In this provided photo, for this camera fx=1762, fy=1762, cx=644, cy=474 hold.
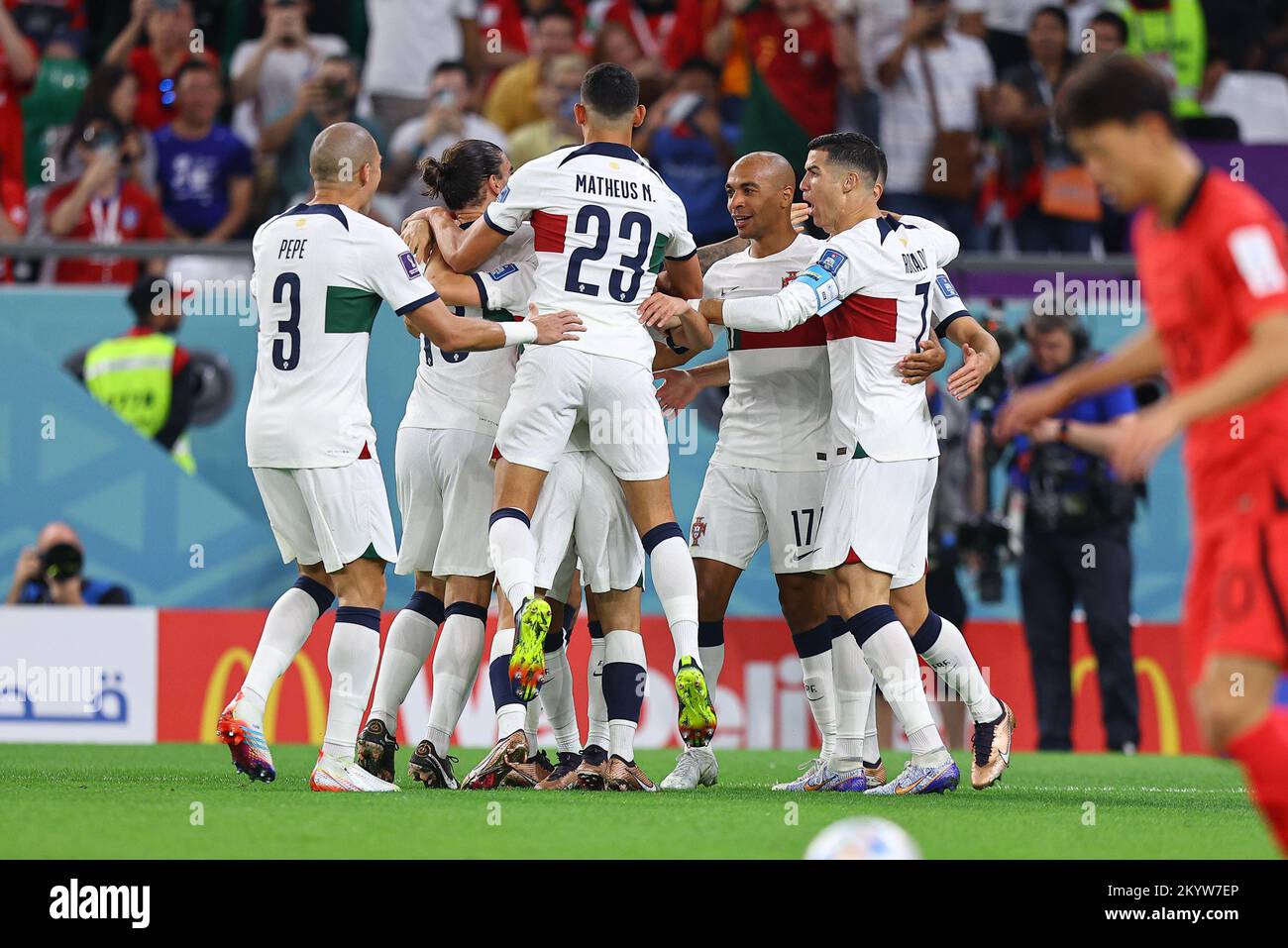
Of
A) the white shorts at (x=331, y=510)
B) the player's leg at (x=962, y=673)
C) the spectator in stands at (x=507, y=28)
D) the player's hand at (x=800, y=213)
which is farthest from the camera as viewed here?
the spectator in stands at (x=507, y=28)

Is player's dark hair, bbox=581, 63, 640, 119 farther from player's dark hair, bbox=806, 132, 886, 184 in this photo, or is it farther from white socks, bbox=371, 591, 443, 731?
white socks, bbox=371, 591, 443, 731

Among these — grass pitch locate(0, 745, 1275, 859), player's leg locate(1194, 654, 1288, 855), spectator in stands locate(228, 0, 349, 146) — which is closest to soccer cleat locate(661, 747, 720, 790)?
grass pitch locate(0, 745, 1275, 859)

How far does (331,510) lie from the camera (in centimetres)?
711

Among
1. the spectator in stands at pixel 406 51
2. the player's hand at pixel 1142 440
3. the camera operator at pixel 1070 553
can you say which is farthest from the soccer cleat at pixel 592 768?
the spectator in stands at pixel 406 51

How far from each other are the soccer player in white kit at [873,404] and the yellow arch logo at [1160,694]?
161 inches

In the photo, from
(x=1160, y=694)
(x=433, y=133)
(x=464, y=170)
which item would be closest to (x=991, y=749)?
(x=464, y=170)

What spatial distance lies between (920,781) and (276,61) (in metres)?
8.46

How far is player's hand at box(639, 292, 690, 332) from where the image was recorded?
7402mm

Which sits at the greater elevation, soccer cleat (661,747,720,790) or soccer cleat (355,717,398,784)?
soccer cleat (355,717,398,784)

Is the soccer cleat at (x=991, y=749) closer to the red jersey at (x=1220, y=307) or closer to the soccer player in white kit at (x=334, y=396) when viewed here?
the soccer player in white kit at (x=334, y=396)

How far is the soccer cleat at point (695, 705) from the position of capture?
6.71 m

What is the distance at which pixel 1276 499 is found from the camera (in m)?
4.16

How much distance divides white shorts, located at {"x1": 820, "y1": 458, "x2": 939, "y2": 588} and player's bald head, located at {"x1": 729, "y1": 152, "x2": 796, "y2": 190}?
137cm
